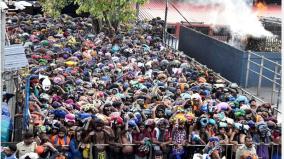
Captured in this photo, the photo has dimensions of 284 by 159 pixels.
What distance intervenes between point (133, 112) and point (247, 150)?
7.43 ft

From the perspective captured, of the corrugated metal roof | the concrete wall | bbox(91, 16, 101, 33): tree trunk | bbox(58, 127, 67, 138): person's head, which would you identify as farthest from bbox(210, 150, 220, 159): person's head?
bbox(91, 16, 101, 33): tree trunk

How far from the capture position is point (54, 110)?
11992 mm

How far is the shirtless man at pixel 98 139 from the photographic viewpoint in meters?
11.2

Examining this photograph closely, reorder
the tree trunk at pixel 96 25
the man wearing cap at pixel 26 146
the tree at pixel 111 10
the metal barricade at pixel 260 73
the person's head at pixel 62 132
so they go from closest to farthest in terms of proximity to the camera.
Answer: the man wearing cap at pixel 26 146
the person's head at pixel 62 132
the metal barricade at pixel 260 73
the tree at pixel 111 10
the tree trunk at pixel 96 25

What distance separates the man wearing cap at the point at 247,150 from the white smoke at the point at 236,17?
12626 millimetres

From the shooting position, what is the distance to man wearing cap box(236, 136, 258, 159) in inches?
434

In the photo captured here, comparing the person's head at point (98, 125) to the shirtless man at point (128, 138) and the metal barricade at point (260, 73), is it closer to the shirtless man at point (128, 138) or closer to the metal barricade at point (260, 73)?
the shirtless man at point (128, 138)

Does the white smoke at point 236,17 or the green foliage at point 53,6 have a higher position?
the green foliage at point 53,6

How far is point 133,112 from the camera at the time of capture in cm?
1218

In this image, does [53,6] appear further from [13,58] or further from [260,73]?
[13,58]

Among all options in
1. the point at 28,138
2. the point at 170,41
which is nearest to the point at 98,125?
the point at 28,138

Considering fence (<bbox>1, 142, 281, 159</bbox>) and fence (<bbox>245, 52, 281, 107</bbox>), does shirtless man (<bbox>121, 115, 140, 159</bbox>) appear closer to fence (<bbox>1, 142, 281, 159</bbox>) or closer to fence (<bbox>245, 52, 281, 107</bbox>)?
fence (<bbox>1, 142, 281, 159</bbox>)

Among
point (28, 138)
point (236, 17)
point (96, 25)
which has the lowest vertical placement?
point (236, 17)

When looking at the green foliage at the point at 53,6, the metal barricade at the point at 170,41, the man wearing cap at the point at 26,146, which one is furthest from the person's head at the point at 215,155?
the green foliage at the point at 53,6
